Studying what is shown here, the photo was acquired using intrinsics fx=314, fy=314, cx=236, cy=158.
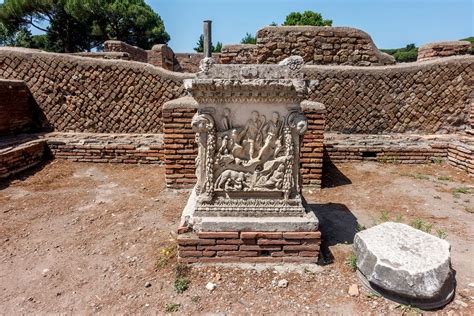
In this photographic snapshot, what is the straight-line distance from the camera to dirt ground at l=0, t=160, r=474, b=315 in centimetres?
236

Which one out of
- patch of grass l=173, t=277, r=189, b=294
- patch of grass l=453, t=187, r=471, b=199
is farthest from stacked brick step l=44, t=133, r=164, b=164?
patch of grass l=453, t=187, r=471, b=199

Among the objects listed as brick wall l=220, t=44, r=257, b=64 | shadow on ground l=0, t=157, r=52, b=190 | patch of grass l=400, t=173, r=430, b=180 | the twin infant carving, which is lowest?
patch of grass l=400, t=173, r=430, b=180

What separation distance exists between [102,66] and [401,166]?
6.15m

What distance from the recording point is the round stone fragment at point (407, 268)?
223cm

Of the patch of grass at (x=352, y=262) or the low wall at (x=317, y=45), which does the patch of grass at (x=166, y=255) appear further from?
the low wall at (x=317, y=45)

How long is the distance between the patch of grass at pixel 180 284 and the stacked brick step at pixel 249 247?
0.67ft

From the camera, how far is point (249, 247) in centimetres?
274

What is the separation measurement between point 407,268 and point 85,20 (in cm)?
2331

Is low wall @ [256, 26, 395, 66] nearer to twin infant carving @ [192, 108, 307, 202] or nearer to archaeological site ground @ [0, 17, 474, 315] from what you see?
archaeological site ground @ [0, 17, 474, 315]

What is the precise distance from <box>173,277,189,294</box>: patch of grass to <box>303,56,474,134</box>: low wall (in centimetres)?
466

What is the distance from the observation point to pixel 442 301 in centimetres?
229

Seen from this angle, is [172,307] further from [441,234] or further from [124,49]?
[124,49]

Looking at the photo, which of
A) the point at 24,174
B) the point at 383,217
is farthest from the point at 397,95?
the point at 24,174

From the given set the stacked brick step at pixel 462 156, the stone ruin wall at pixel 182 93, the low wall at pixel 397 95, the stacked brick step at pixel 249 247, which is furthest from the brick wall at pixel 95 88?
the stacked brick step at pixel 462 156
